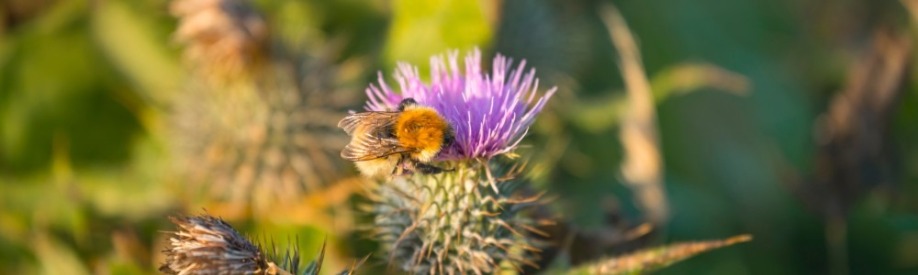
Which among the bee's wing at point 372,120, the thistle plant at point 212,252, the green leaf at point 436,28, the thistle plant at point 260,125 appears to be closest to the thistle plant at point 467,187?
the bee's wing at point 372,120

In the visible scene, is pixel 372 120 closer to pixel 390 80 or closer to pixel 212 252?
pixel 212 252

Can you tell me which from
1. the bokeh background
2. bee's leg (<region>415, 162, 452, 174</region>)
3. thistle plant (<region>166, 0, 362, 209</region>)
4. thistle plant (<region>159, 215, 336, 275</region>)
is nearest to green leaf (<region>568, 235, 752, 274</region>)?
the bokeh background

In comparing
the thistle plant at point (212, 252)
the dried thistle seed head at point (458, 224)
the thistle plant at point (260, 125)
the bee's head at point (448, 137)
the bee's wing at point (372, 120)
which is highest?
the thistle plant at point (260, 125)

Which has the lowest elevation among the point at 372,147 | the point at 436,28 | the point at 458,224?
the point at 458,224

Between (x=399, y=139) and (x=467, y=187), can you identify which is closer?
(x=399, y=139)

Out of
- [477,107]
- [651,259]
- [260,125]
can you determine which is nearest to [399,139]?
[477,107]

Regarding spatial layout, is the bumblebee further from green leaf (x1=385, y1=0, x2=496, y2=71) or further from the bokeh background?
green leaf (x1=385, y1=0, x2=496, y2=71)

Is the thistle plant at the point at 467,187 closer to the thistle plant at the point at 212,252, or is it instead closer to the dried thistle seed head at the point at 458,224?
the dried thistle seed head at the point at 458,224
